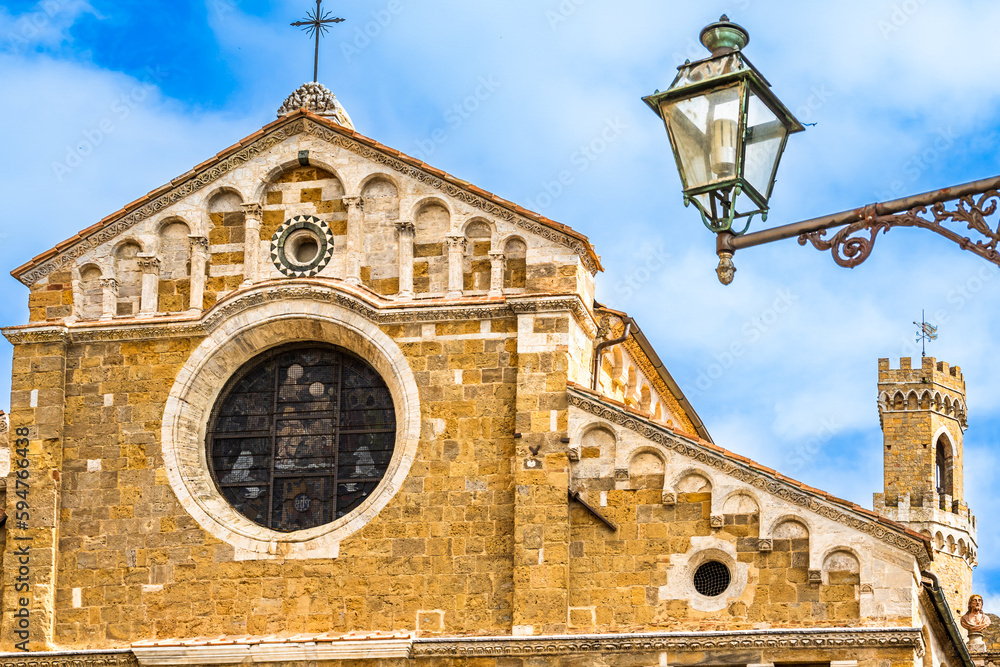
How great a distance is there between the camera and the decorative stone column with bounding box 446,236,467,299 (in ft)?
71.0

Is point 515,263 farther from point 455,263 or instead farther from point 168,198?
point 168,198

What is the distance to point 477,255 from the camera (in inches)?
862

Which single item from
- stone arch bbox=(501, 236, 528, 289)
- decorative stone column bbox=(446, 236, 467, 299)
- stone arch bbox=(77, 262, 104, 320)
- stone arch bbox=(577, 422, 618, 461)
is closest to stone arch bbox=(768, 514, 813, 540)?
stone arch bbox=(577, 422, 618, 461)

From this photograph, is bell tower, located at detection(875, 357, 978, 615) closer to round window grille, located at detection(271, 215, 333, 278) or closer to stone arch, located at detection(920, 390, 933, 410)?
stone arch, located at detection(920, 390, 933, 410)

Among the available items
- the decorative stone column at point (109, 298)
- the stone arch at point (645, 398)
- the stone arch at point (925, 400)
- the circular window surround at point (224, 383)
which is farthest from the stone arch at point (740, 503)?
the stone arch at point (925, 400)

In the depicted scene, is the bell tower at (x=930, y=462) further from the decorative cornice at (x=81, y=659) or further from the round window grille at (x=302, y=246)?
the decorative cornice at (x=81, y=659)

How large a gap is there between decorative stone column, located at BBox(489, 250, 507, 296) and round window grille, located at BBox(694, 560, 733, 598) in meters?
4.09

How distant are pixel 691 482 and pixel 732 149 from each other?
33.5 feet

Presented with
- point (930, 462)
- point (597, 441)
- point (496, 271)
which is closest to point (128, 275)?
point (496, 271)

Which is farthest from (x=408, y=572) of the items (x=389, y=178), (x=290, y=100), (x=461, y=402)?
(x=290, y=100)

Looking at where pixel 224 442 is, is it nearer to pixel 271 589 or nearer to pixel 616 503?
Result: pixel 271 589

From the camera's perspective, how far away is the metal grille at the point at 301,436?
2172cm

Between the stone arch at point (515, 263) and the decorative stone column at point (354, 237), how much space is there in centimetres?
180

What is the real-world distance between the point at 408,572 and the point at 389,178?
16.2 ft
